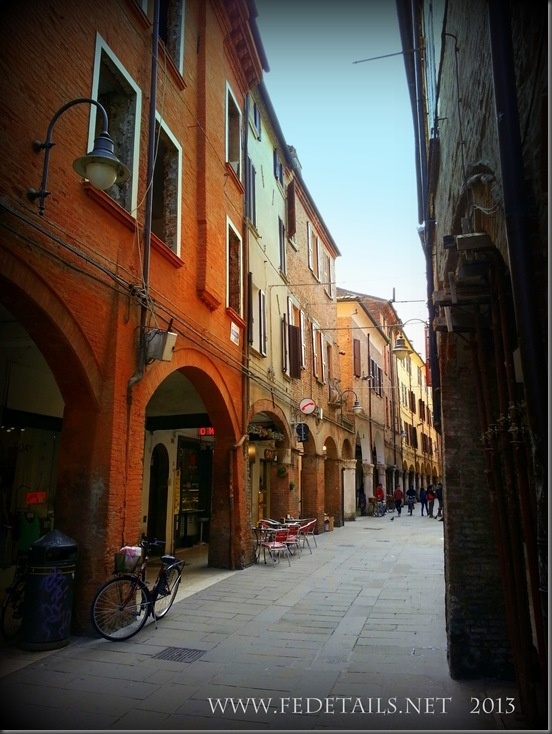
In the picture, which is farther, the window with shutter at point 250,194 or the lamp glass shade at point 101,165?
the window with shutter at point 250,194

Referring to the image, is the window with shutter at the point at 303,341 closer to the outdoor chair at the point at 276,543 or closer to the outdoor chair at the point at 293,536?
the outdoor chair at the point at 293,536

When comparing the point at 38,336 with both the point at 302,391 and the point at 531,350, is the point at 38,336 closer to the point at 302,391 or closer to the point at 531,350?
the point at 531,350

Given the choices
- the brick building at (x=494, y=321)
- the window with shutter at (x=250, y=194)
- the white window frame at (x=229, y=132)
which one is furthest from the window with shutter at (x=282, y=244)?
the brick building at (x=494, y=321)

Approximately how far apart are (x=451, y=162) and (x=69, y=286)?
4.30 m

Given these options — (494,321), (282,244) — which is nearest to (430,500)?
(282,244)

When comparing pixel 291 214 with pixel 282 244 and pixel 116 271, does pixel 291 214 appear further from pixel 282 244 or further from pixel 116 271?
pixel 116 271

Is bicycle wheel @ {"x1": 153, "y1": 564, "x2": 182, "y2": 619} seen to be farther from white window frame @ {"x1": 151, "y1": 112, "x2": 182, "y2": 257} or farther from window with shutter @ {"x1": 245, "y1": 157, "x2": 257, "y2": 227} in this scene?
window with shutter @ {"x1": 245, "y1": 157, "x2": 257, "y2": 227}

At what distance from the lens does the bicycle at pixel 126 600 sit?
6238 millimetres

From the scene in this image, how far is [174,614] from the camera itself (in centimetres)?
756

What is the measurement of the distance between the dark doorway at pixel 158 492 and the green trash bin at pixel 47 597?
6.57 meters

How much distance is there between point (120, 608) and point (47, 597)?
96 cm

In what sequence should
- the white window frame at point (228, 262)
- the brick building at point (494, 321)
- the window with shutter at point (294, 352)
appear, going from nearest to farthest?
the brick building at point (494, 321), the white window frame at point (228, 262), the window with shutter at point (294, 352)

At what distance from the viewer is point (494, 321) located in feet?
12.5

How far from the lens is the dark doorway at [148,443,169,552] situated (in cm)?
1264
